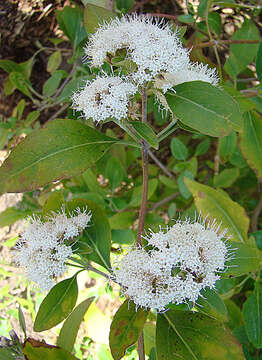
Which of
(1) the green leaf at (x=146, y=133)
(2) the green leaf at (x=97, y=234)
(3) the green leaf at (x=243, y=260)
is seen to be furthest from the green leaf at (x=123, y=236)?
(1) the green leaf at (x=146, y=133)

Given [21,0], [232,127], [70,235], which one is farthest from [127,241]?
[21,0]

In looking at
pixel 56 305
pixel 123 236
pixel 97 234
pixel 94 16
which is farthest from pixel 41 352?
pixel 94 16

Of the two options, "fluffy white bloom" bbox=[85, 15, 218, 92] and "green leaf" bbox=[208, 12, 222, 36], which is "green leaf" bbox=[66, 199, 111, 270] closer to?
"fluffy white bloom" bbox=[85, 15, 218, 92]

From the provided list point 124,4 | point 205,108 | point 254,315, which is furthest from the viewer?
point 124,4

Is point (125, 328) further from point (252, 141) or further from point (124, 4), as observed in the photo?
point (124, 4)

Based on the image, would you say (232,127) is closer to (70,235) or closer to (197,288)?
(197,288)

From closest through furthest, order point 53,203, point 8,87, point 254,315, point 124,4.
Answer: point 53,203 → point 254,315 → point 124,4 → point 8,87

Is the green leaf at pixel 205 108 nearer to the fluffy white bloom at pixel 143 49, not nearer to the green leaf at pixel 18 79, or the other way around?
the fluffy white bloom at pixel 143 49
